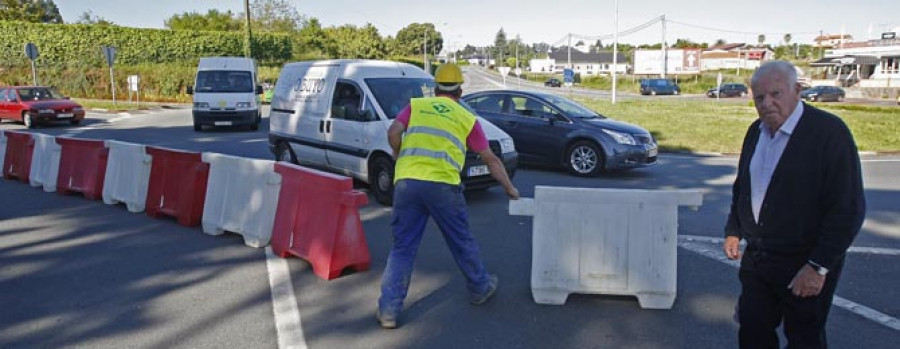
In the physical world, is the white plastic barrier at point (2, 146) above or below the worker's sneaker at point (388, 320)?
above

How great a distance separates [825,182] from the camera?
9.40 ft

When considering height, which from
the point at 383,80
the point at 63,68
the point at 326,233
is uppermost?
the point at 63,68

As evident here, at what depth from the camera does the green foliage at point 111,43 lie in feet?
136

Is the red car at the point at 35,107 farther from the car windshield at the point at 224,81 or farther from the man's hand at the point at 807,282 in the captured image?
the man's hand at the point at 807,282

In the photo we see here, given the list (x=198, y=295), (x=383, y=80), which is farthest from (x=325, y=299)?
(x=383, y=80)

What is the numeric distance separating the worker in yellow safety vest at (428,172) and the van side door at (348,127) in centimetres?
477

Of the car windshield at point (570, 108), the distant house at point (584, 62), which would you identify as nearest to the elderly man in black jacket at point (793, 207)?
the car windshield at point (570, 108)

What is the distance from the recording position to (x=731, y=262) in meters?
6.19

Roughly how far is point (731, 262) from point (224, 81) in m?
18.4

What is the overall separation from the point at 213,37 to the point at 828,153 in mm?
49704

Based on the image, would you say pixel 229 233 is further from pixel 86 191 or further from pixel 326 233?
pixel 86 191

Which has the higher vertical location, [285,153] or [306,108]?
[306,108]

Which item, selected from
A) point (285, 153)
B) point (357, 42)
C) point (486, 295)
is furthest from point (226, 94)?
point (357, 42)

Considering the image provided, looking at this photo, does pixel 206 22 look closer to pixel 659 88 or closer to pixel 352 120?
pixel 659 88
